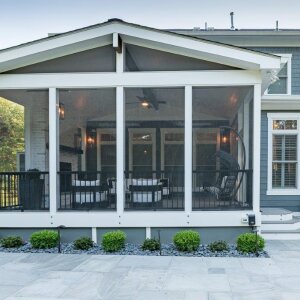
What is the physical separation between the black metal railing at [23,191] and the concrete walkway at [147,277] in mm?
1210

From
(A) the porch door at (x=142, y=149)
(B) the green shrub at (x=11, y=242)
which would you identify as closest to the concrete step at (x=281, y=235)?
(A) the porch door at (x=142, y=149)

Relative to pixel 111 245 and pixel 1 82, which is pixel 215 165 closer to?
pixel 111 245

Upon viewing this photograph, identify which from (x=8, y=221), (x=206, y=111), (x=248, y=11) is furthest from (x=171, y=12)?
(x=8, y=221)

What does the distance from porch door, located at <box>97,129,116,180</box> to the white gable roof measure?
211cm

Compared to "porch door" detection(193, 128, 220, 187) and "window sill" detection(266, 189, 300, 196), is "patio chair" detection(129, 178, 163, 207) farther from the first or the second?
"window sill" detection(266, 189, 300, 196)

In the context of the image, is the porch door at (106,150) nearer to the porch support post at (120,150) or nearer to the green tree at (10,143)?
the porch support post at (120,150)

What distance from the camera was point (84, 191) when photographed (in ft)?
21.2

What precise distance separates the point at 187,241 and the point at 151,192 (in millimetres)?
1279

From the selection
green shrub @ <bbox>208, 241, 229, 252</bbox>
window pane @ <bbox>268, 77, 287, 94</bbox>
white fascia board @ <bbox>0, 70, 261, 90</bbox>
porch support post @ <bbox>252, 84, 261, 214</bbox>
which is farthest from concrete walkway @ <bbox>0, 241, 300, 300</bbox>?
window pane @ <bbox>268, 77, 287, 94</bbox>

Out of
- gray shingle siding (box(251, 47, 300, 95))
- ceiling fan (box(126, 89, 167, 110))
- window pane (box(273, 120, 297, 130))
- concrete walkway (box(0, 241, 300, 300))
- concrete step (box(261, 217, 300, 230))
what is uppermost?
gray shingle siding (box(251, 47, 300, 95))

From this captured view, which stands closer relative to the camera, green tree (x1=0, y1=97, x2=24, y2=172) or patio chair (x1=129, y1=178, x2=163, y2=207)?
patio chair (x1=129, y1=178, x2=163, y2=207)

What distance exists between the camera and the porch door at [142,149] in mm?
7758

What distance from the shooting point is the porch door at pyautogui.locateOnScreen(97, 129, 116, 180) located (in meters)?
7.69

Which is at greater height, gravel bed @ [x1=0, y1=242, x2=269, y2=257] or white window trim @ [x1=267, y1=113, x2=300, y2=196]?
white window trim @ [x1=267, y1=113, x2=300, y2=196]
